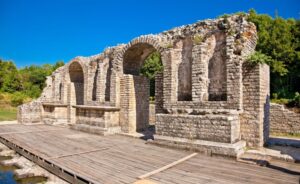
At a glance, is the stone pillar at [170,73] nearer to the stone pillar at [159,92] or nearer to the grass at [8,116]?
the stone pillar at [159,92]

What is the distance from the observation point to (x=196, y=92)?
8.94 metres

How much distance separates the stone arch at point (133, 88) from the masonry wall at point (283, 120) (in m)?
7.31

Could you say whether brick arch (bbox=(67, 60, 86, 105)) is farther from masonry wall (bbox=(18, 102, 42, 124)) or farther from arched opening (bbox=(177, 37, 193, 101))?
arched opening (bbox=(177, 37, 193, 101))

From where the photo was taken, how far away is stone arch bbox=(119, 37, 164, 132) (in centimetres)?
1158

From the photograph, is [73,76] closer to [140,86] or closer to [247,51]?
[140,86]

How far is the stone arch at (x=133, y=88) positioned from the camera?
456 inches

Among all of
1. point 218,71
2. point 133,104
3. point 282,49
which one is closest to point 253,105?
point 218,71

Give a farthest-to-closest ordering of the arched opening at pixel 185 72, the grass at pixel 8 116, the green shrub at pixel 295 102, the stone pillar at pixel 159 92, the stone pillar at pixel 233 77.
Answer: the grass at pixel 8 116
the green shrub at pixel 295 102
the stone pillar at pixel 159 92
the arched opening at pixel 185 72
the stone pillar at pixel 233 77

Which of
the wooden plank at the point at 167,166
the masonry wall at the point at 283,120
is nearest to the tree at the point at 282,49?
the masonry wall at the point at 283,120

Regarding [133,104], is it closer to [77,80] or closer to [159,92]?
[159,92]

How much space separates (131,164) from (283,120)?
10269 millimetres

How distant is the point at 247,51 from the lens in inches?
330

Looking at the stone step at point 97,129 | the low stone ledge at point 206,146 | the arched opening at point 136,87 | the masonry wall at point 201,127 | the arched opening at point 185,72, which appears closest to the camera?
the low stone ledge at point 206,146

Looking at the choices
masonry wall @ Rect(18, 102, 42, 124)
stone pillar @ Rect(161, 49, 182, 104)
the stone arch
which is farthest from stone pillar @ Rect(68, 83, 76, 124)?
stone pillar @ Rect(161, 49, 182, 104)
